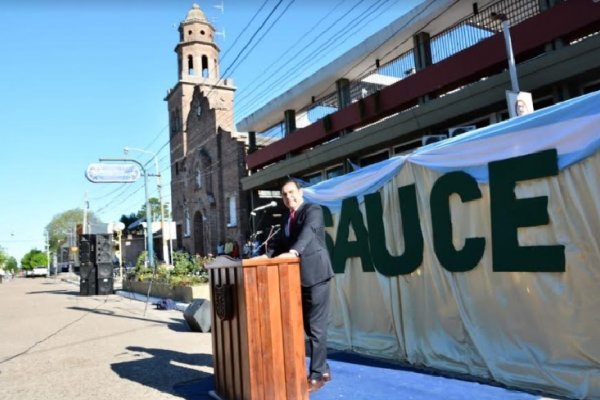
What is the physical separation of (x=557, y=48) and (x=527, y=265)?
822 cm

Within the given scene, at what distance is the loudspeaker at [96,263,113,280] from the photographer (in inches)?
862

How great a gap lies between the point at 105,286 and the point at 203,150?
12.0m

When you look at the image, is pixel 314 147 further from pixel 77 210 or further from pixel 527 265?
pixel 77 210

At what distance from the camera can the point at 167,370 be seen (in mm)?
5848

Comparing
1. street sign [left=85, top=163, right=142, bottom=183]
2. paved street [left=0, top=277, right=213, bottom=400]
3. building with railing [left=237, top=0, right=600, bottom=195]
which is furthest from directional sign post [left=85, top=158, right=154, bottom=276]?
paved street [left=0, top=277, right=213, bottom=400]

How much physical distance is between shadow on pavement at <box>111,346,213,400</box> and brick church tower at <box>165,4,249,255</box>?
57.3ft

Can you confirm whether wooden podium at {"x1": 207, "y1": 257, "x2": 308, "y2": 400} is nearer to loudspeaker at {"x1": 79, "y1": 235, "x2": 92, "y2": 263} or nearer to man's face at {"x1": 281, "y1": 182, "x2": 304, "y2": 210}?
man's face at {"x1": 281, "y1": 182, "x2": 304, "y2": 210}

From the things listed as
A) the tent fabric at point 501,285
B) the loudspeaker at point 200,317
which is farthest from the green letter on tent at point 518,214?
the loudspeaker at point 200,317

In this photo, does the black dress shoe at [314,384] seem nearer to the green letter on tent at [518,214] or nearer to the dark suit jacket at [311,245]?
the dark suit jacket at [311,245]

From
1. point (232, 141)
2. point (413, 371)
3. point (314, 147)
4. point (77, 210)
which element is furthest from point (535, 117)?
point (77, 210)

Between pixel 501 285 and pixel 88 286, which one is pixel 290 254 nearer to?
pixel 501 285

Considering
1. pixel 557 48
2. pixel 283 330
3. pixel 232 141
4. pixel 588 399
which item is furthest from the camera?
pixel 232 141

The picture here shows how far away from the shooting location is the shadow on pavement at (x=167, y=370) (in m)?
5.00

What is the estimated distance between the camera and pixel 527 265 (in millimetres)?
4211
